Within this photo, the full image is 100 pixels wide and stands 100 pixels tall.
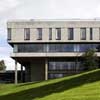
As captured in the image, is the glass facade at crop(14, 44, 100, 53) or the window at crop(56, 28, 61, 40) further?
the window at crop(56, 28, 61, 40)

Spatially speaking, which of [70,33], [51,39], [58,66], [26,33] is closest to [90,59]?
[70,33]

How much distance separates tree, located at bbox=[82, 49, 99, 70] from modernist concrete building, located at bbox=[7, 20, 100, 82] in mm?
2340

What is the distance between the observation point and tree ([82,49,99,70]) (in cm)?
8300

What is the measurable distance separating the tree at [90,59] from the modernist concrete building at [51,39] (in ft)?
7.68

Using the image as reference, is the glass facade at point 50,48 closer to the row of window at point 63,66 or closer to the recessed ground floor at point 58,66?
the recessed ground floor at point 58,66

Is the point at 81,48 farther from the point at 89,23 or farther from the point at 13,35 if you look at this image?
the point at 13,35

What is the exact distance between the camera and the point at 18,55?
287 ft

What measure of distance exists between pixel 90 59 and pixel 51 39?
9.51m

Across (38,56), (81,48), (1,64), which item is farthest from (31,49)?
(1,64)

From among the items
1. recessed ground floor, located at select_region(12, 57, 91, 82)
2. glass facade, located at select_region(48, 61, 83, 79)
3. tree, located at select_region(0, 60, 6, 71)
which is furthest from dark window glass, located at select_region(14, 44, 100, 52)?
tree, located at select_region(0, 60, 6, 71)

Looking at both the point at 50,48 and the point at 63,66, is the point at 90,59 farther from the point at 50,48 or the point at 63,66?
the point at 50,48

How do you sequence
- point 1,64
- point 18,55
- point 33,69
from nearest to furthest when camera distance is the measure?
1. point 18,55
2. point 33,69
3. point 1,64

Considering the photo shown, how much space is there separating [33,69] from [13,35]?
9.41m

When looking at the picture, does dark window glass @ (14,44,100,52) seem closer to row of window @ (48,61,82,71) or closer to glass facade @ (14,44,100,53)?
glass facade @ (14,44,100,53)
